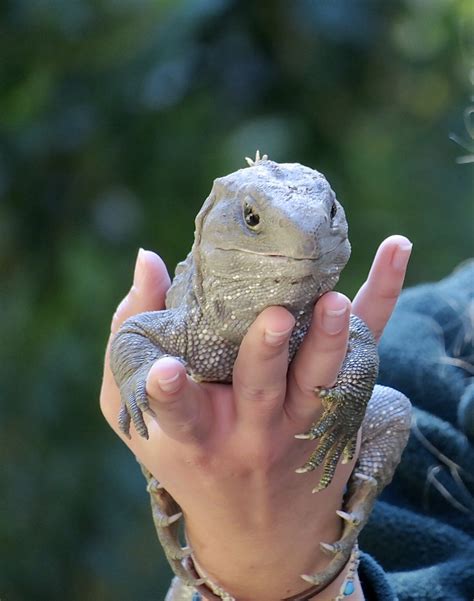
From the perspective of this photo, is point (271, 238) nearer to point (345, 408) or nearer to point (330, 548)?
point (345, 408)

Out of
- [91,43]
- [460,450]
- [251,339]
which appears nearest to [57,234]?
[91,43]

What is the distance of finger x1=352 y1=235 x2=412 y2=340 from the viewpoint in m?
1.49

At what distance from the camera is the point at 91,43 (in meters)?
2.92

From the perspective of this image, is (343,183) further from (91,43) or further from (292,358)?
(292,358)

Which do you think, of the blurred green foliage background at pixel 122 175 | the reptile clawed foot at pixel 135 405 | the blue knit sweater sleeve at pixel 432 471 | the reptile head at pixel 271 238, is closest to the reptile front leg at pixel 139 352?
the reptile clawed foot at pixel 135 405

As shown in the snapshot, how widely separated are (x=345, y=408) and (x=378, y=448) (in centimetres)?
27

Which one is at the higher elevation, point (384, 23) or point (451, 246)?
point (384, 23)

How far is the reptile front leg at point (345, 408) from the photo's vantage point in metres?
1.38

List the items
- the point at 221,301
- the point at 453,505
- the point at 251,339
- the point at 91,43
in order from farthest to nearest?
the point at 91,43, the point at 453,505, the point at 221,301, the point at 251,339

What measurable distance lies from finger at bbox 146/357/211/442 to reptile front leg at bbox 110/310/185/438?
3cm

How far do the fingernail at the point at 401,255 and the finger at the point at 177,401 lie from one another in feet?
1.22

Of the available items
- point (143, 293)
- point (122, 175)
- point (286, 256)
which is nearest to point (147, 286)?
point (143, 293)

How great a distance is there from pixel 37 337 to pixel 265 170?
1796 mm

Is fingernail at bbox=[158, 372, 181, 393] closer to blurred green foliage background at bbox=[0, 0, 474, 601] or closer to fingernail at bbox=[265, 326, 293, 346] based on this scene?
fingernail at bbox=[265, 326, 293, 346]
